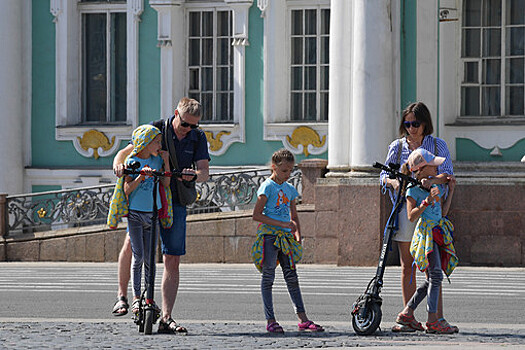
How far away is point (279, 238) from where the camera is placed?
38.8 ft

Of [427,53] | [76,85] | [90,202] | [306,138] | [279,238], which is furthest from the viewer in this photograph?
[76,85]

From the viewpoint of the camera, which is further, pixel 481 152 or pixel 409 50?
pixel 481 152

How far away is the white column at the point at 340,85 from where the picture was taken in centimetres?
2241

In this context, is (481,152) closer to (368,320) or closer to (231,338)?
(368,320)

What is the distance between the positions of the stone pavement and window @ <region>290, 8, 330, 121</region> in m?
13.1

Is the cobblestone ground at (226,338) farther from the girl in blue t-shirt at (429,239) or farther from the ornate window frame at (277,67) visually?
the ornate window frame at (277,67)

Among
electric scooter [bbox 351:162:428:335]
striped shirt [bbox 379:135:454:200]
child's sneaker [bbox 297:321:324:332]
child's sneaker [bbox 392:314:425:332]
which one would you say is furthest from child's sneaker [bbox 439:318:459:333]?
striped shirt [bbox 379:135:454:200]

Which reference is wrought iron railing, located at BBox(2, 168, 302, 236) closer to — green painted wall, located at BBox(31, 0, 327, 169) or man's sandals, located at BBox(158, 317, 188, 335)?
green painted wall, located at BBox(31, 0, 327, 169)

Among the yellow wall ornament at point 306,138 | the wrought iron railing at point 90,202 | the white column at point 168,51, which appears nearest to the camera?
the wrought iron railing at point 90,202

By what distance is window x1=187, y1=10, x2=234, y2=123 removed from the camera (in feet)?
85.4

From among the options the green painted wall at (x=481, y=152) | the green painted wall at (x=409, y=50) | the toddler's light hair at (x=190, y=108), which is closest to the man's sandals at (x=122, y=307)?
the toddler's light hair at (x=190, y=108)

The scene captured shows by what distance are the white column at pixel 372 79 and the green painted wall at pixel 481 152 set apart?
1.59 m

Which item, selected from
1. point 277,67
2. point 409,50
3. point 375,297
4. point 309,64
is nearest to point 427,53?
point 409,50

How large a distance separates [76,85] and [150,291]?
52.0 feet
